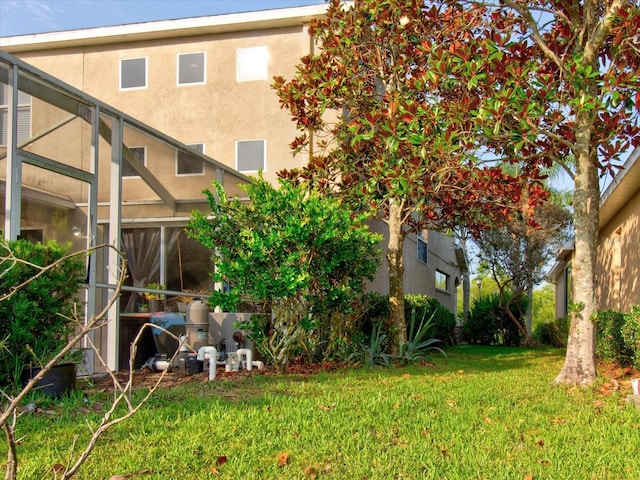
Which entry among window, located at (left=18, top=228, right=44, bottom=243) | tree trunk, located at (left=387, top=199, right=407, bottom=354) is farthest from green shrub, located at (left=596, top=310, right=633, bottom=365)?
window, located at (left=18, top=228, right=44, bottom=243)

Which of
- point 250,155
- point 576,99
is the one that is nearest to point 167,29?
point 250,155

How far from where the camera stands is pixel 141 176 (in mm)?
10062

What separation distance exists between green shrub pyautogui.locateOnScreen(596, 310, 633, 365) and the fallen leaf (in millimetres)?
7026

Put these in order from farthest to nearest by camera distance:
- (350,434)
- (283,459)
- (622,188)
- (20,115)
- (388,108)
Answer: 1. (622,188)
2. (388,108)
3. (20,115)
4. (350,434)
5. (283,459)

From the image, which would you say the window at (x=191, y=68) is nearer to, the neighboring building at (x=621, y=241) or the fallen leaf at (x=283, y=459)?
→ the neighboring building at (x=621, y=241)

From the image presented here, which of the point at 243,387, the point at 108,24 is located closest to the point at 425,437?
the point at 243,387

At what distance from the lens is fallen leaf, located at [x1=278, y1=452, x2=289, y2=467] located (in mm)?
4172

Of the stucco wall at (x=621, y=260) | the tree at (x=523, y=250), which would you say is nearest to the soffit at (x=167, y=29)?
the tree at (x=523, y=250)

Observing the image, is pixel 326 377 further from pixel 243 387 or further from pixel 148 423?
pixel 148 423

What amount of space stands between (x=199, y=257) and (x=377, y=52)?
4.68 meters

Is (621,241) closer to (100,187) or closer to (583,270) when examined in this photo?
(583,270)

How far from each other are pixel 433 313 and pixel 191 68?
29.6ft

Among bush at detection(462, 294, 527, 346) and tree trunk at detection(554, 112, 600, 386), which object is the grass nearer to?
tree trunk at detection(554, 112, 600, 386)

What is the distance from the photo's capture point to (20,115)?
731cm
